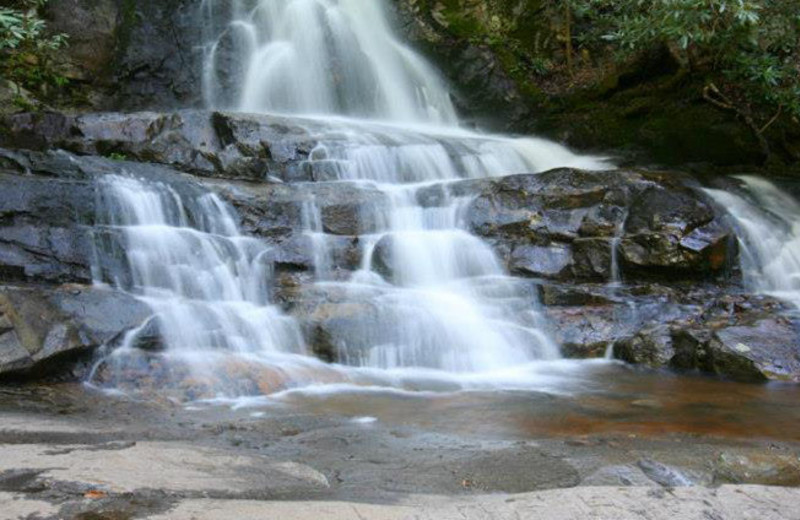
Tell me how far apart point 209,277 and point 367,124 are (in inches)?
225

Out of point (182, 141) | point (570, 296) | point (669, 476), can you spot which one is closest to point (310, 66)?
point (182, 141)

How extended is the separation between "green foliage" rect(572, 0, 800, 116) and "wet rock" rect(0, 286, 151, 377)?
768cm

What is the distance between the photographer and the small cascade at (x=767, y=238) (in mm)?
8930

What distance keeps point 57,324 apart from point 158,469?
3.19 meters

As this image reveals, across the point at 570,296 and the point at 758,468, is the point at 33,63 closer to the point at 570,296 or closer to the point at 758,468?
the point at 570,296

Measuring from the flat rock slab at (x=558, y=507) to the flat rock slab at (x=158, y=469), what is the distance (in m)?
0.29

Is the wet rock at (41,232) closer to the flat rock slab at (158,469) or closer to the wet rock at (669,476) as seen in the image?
the flat rock slab at (158,469)

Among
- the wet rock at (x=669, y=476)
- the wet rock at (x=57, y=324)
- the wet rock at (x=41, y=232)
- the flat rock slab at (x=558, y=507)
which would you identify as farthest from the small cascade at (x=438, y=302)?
the flat rock slab at (x=558, y=507)

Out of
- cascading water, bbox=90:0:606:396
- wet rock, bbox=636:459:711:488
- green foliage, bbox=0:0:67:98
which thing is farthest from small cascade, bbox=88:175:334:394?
green foliage, bbox=0:0:67:98

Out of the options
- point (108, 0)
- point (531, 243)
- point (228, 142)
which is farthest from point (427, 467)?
point (108, 0)

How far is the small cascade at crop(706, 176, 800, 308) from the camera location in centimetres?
893

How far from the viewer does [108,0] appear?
13.3 m

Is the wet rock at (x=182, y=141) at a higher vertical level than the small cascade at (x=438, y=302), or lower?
higher

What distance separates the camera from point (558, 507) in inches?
107
